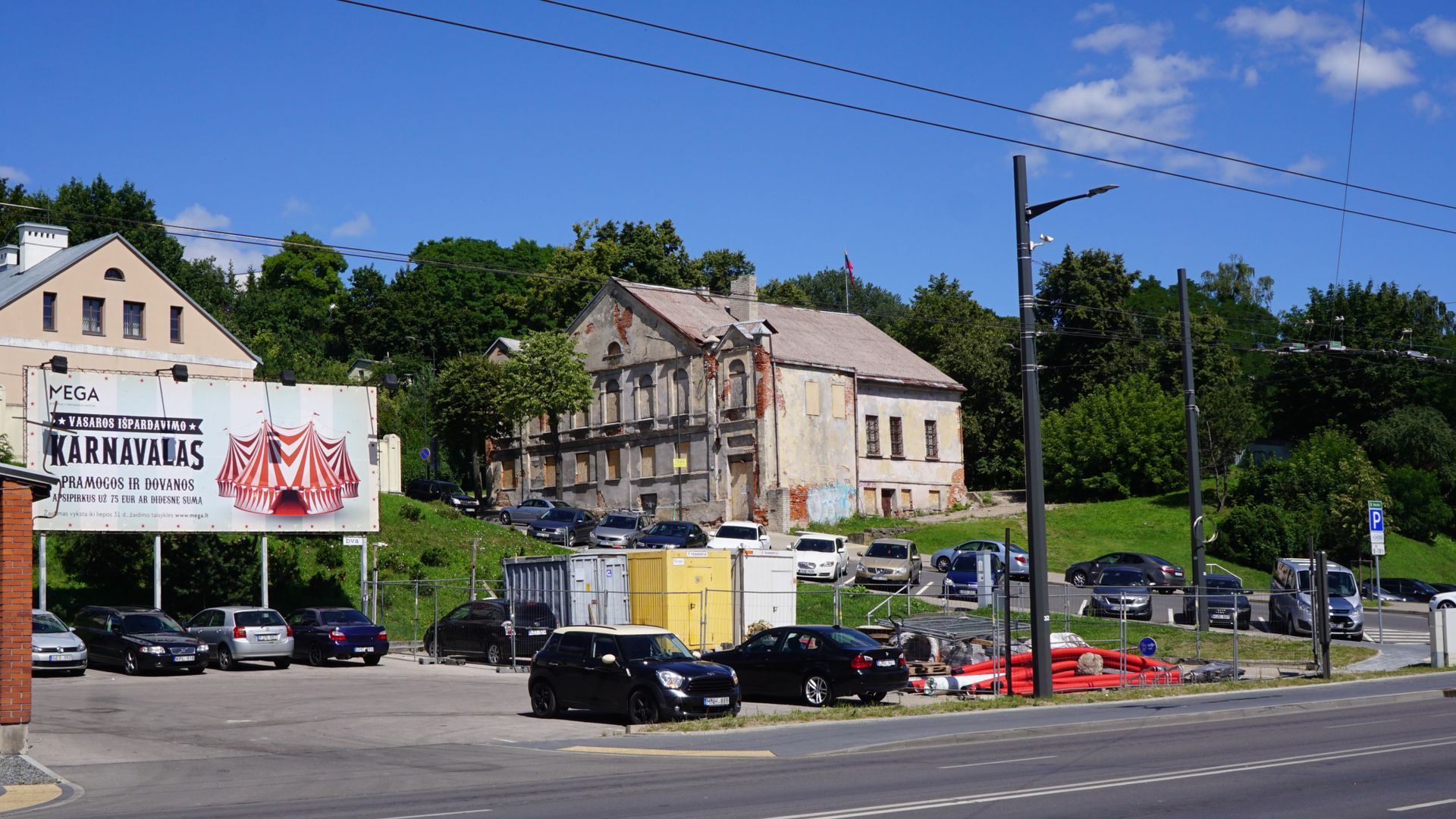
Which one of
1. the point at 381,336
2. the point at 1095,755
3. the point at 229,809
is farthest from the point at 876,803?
the point at 381,336

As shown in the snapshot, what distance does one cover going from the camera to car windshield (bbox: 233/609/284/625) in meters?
32.2

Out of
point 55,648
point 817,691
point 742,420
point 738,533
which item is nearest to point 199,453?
point 55,648

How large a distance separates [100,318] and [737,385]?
2682 centimetres

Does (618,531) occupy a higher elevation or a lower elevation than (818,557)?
higher

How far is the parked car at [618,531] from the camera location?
52.9 m

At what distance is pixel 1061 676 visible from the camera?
27109mm

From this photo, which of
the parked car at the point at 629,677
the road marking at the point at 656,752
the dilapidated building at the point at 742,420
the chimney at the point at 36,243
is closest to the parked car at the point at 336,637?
the parked car at the point at 629,677

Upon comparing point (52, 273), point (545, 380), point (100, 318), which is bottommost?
point (545, 380)

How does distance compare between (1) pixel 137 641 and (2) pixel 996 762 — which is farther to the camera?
(1) pixel 137 641

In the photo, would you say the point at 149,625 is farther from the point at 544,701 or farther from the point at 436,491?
the point at 436,491

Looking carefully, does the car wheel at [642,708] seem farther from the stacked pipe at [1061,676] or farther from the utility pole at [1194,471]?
the utility pole at [1194,471]

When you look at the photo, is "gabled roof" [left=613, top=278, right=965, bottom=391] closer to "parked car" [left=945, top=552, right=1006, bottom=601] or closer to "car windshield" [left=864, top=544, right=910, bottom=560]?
"car windshield" [left=864, top=544, right=910, bottom=560]

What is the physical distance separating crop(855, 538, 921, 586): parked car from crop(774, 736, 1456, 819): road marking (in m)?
29.2

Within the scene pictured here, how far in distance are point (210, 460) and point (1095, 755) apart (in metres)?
28.7
